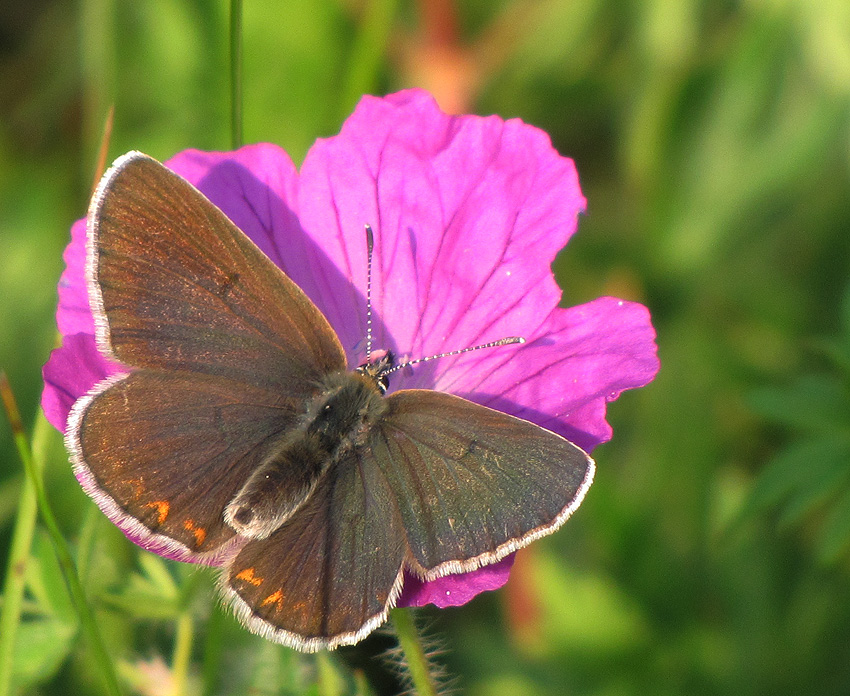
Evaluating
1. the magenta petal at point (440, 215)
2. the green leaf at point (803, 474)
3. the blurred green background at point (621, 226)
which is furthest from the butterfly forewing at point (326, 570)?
the blurred green background at point (621, 226)

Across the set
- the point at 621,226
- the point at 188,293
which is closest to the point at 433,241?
the point at 188,293

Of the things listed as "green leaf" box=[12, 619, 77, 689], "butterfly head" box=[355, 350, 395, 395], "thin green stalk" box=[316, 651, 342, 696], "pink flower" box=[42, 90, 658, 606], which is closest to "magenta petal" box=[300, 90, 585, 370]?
"pink flower" box=[42, 90, 658, 606]

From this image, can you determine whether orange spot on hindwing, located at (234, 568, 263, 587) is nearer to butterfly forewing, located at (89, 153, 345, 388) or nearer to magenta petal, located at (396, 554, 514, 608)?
magenta petal, located at (396, 554, 514, 608)

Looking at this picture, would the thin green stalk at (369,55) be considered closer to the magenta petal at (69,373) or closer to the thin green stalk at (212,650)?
the magenta petal at (69,373)

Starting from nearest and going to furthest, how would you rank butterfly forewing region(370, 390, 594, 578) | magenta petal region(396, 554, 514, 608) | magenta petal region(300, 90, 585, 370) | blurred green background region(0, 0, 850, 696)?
butterfly forewing region(370, 390, 594, 578) → magenta petal region(396, 554, 514, 608) → magenta petal region(300, 90, 585, 370) → blurred green background region(0, 0, 850, 696)

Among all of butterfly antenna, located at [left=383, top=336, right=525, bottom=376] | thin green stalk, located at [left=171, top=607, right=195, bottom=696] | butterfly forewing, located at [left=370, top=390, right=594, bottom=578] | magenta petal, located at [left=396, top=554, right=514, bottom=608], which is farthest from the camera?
thin green stalk, located at [left=171, top=607, right=195, bottom=696]

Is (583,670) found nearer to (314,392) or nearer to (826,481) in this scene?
(826,481)
